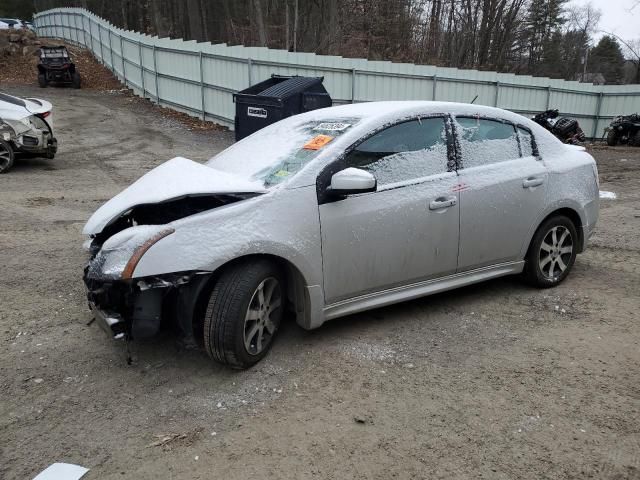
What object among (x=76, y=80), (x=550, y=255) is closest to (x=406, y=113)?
(x=550, y=255)

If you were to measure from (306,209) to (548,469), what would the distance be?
1.95 m

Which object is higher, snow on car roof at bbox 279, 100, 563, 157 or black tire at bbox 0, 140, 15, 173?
snow on car roof at bbox 279, 100, 563, 157

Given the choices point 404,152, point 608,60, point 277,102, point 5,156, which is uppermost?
point 608,60

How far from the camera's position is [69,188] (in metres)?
8.82

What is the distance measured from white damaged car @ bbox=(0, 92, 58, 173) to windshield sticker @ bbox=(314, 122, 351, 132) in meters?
7.26

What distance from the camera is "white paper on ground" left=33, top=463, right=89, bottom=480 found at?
8.56 ft

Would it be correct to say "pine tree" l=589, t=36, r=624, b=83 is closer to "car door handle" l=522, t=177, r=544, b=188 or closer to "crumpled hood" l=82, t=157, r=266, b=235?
"car door handle" l=522, t=177, r=544, b=188

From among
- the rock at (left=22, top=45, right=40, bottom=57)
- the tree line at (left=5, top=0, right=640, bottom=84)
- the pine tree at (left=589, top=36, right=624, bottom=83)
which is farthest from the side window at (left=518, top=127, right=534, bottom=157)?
the pine tree at (left=589, top=36, right=624, bottom=83)

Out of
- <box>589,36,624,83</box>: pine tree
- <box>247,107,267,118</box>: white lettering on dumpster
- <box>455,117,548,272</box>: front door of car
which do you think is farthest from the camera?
<box>589,36,624,83</box>: pine tree

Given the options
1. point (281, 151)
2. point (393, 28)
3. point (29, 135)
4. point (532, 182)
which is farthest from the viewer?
point (393, 28)

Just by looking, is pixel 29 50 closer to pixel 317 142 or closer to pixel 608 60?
pixel 317 142

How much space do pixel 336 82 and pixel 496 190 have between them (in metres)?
10.6

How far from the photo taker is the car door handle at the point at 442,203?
13.2ft

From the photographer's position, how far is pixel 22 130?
9.40 metres
